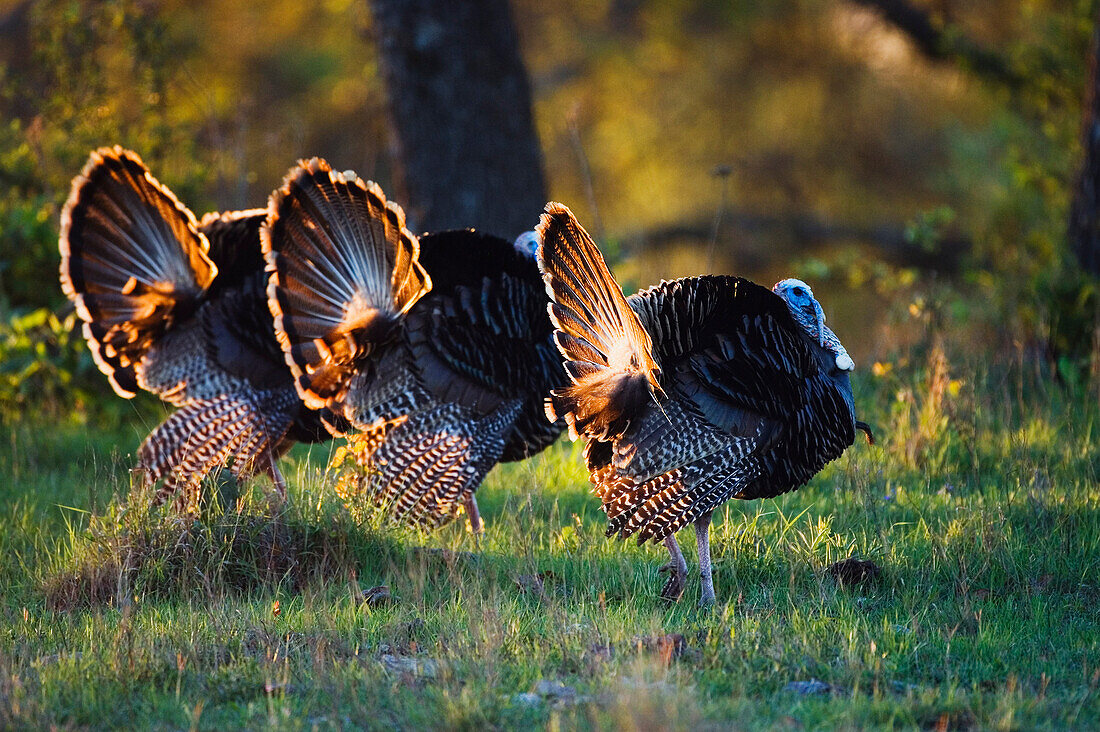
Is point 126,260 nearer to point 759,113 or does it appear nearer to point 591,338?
point 591,338

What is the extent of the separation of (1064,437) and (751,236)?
892 centimetres

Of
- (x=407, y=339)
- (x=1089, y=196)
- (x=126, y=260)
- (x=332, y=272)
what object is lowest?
(x=407, y=339)

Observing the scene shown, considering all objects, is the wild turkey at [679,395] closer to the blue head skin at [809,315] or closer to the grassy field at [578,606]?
the blue head skin at [809,315]

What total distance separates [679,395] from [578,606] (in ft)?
2.88

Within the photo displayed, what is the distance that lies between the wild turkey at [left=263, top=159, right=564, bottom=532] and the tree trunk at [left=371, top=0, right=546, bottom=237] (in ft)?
9.09

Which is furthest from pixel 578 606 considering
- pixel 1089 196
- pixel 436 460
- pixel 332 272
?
pixel 1089 196

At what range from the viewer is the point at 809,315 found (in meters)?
4.69

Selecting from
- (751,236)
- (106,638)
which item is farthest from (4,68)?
(751,236)

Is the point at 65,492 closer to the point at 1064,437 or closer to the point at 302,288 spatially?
the point at 302,288

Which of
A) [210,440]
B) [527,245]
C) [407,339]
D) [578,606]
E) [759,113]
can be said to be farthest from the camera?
[759,113]

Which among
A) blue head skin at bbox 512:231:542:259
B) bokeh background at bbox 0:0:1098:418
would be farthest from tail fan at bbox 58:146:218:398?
bokeh background at bbox 0:0:1098:418

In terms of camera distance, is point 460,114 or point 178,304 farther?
point 460,114

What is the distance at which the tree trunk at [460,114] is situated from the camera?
785 centimetres

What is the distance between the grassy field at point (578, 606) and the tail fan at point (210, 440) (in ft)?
0.59
